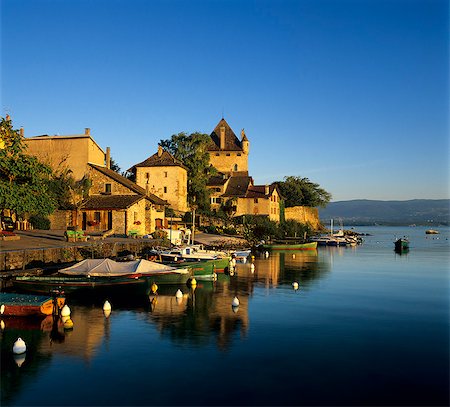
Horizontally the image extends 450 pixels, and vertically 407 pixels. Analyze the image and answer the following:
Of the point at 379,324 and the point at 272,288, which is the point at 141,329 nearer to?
the point at 379,324

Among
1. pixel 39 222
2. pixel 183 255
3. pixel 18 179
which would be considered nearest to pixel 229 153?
pixel 39 222

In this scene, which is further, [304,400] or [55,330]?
[55,330]

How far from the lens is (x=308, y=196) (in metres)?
121

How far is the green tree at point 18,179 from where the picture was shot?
3481 centimetres

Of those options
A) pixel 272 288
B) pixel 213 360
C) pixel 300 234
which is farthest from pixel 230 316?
pixel 300 234

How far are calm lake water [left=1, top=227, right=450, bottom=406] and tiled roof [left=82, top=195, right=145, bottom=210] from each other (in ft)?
84.1

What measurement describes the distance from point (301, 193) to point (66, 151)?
6763cm

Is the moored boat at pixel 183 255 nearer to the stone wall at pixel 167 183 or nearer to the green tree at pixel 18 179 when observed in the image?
the green tree at pixel 18 179

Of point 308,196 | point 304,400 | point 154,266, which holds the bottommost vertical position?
point 304,400

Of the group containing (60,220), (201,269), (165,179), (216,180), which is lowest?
(201,269)

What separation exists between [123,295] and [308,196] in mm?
93942

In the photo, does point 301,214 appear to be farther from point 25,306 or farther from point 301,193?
point 25,306

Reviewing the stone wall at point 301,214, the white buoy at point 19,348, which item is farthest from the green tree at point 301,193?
the white buoy at point 19,348

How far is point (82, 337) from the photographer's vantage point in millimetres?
22312
